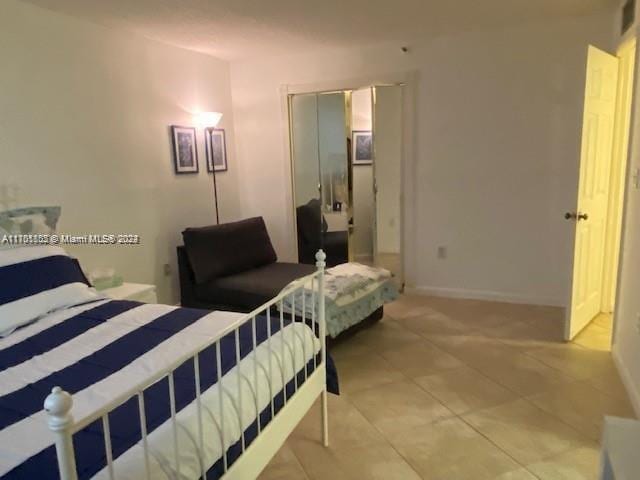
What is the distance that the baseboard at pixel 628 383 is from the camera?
244cm

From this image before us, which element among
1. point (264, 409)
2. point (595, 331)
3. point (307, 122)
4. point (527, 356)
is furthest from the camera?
point (307, 122)

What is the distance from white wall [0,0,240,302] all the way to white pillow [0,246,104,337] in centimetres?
63

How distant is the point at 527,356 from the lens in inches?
123

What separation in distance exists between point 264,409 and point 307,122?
3.53 metres

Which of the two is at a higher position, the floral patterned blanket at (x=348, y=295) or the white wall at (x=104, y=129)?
the white wall at (x=104, y=129)

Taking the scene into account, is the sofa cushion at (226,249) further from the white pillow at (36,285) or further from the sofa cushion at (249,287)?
the white pillow at (36,285)

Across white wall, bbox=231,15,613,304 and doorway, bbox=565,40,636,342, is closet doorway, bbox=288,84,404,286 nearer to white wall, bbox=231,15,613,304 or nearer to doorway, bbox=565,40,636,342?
white wall, bbox=231,15,613,304

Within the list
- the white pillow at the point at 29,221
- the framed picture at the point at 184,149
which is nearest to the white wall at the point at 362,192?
the framed picture at the point at 184,149

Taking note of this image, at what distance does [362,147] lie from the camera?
4.56 meters

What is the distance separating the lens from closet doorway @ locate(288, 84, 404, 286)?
4461mm

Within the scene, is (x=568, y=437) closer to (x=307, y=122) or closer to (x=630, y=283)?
(x=630, y=283)

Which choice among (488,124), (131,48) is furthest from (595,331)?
(131,48)

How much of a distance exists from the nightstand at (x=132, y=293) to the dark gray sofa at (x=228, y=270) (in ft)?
1.90

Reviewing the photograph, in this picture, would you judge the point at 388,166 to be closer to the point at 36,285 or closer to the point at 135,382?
the point at 36,285
